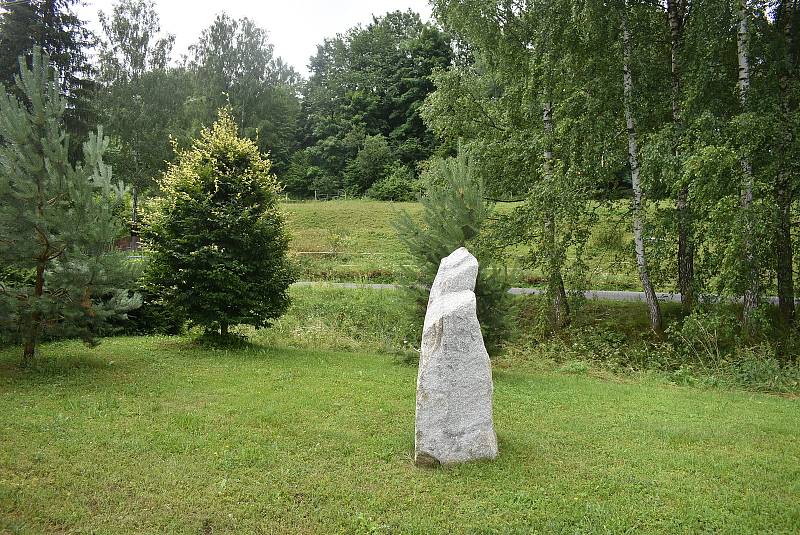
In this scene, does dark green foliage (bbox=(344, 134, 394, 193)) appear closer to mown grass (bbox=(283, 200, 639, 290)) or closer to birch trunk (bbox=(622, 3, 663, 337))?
mown grass (bbox=(283, 200, 639, 290))

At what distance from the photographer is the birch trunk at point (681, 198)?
12672mm

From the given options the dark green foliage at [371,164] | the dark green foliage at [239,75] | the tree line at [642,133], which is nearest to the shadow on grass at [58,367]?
the tree line at [642,133]

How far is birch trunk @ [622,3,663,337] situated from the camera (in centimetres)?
1295

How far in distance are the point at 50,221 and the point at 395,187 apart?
3682 cm

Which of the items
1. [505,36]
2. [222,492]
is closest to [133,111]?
[505,36]

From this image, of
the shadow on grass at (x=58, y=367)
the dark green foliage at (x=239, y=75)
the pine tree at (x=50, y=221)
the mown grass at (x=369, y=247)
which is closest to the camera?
the pine tree at (x=50, y=221)

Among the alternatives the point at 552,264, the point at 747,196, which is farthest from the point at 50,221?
the point at 747,196

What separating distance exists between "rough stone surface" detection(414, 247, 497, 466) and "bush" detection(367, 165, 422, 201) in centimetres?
3742

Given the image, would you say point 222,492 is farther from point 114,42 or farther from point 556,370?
point 114,42

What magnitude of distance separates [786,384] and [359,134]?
4380 cm

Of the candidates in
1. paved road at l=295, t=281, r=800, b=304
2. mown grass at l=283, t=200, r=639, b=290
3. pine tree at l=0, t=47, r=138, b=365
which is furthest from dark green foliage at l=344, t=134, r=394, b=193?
pine tree at l=0, t=47, r=138, b=365

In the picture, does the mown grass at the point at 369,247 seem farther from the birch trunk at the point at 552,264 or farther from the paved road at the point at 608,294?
the birch trunk at the point at 552,264

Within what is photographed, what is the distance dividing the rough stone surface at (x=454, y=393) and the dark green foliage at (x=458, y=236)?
4.38 meters

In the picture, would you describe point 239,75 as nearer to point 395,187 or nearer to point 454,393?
point 395,187
